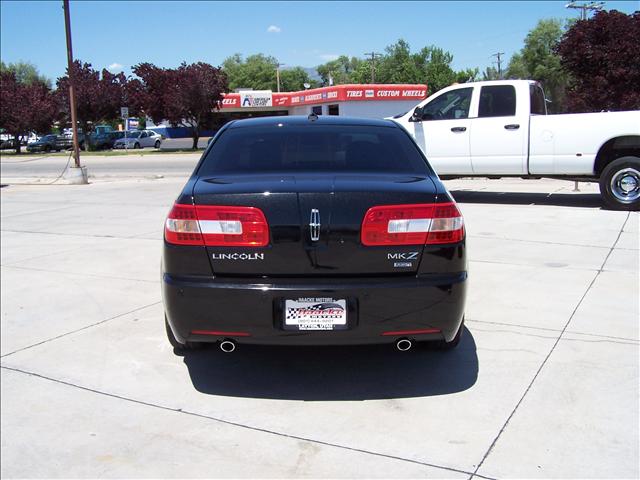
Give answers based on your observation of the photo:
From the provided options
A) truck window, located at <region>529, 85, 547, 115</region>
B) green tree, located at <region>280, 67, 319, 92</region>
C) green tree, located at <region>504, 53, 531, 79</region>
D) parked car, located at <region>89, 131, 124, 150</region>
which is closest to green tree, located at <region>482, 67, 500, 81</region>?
green tree, located at <region>504, 53, 531, 79</region>

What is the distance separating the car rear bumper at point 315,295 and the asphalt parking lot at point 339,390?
48cm

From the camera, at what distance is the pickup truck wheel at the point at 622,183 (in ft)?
33.1

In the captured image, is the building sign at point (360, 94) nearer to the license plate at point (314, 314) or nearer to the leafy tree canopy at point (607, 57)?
the leafy tree canopy at point (607, 57)

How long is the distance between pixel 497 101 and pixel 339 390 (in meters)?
8.51

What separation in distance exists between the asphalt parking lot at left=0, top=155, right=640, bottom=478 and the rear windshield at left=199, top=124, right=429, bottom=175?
135cm

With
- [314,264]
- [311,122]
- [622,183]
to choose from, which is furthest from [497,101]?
[314,264]

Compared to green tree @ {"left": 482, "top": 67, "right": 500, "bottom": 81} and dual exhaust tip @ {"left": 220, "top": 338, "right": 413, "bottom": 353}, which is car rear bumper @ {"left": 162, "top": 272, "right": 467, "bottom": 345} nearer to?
dual exhaust tip @ {"left": 220, "top": 338, "right": 413, "bottom": 353}

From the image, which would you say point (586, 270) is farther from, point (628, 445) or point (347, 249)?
point (347, 249)

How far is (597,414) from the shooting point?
11.8 feet

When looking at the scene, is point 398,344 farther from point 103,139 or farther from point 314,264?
point 103,139

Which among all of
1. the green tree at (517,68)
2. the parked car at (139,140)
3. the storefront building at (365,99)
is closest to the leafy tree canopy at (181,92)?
the storefront building at (365,99)

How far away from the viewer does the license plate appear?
353 centimetres

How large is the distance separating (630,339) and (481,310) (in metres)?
1.20

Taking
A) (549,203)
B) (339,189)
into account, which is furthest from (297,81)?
(339,189)
